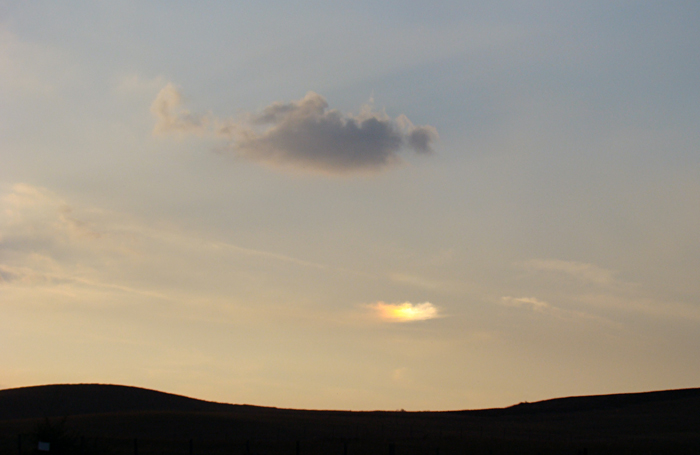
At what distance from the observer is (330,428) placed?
75625mm

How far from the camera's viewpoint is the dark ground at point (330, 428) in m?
53.0

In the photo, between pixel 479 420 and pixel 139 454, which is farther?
pixel 479 420

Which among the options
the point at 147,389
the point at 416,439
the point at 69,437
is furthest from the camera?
the point at 147,389

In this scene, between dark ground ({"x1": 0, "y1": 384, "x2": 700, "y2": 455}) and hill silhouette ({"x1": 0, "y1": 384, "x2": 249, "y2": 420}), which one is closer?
dark ground ({"x1": 0, "y1": 384, "x2": 700, "y2": 455})

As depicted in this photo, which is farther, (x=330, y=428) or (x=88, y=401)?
(x=88, y=401)

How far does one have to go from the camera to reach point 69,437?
35.4m

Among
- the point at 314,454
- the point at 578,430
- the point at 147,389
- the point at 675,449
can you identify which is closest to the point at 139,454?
the point at 314,454

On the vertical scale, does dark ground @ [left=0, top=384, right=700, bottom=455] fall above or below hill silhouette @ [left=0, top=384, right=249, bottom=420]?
below

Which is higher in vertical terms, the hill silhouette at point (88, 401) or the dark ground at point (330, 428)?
the hill silhouette at point (88, 401)

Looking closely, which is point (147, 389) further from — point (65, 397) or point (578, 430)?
point (578, 430)

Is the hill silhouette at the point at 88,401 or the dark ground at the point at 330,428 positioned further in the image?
A: the hill silhouette at the point at 88,401

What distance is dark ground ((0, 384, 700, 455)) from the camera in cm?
5300

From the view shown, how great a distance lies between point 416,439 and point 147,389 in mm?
75992

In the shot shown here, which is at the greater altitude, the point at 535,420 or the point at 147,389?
the point at 147,389
